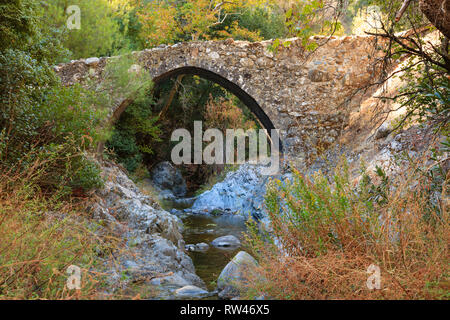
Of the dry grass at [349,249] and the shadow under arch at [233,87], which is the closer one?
the dry grass at [349,249]

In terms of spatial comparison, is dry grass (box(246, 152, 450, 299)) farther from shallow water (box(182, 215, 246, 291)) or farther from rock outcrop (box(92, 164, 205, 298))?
rock outcrop (box(92, 164, 205, 298))

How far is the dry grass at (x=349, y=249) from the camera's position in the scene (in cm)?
255

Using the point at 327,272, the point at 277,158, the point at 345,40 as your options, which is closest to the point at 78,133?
the point at 327,272

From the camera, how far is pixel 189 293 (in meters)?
4.05

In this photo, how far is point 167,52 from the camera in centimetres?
936

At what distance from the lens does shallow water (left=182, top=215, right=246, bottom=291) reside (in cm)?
554

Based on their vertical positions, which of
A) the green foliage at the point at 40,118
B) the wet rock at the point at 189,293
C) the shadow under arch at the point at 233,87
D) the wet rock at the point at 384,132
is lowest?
the wet rock at the point at 189,293

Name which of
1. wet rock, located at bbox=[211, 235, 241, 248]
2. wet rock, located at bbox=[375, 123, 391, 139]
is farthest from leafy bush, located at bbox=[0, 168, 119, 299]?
wet rock, located at bbox=[375, 123, 391, 139]

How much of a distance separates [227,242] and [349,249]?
14.2 ft

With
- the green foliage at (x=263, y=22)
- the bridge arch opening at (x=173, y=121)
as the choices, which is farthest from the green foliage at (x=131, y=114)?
the green foliage at (x=263, y=22)

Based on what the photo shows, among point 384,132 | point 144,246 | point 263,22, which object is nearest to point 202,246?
point 144,246

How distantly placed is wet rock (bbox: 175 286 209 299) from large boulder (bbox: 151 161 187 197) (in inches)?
432

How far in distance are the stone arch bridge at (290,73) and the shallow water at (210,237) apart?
2.46 m

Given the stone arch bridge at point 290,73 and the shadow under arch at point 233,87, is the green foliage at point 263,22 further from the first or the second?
the stone arch bridge at point 290,73
